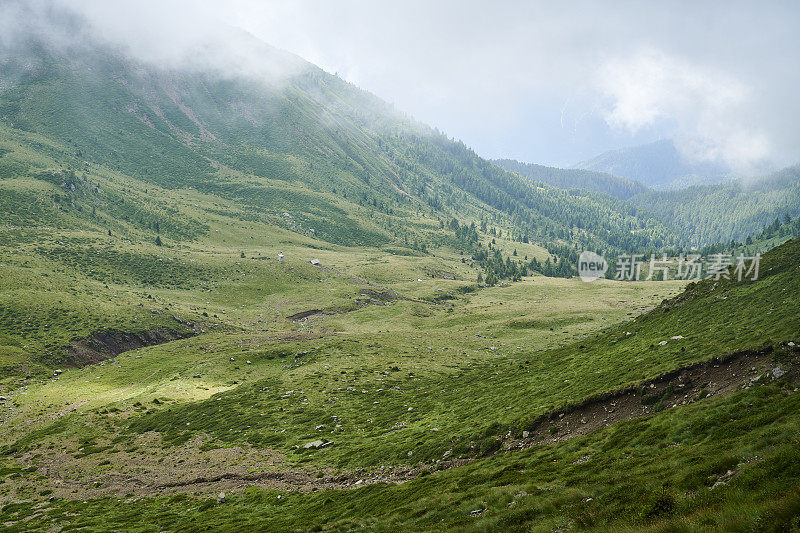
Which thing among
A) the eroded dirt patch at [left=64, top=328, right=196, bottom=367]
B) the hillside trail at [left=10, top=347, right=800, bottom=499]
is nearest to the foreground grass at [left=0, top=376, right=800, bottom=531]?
the hillside trail at [left=10, top=347, right=800, bottom=499]

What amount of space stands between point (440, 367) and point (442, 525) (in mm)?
51852

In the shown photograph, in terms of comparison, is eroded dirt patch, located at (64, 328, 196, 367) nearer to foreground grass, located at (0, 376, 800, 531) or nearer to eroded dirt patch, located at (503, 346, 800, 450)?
foreground grass, located at (0, 376, 800, 531)

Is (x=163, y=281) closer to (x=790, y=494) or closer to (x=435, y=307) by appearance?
(x=435, y=307)

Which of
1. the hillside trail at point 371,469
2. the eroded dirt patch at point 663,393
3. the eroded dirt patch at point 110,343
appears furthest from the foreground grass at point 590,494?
the eroded dirt patch at point 110,343

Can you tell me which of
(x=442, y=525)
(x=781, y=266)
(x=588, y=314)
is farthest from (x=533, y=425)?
(x=588, y=314)

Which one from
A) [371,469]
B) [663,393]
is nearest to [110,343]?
[371,469]

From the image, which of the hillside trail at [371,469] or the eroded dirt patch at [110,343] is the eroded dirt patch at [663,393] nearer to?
the hillside trail at [371,469]

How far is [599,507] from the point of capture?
15.7 metres

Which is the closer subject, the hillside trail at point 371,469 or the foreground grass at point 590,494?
the foreground grass at point 590,494

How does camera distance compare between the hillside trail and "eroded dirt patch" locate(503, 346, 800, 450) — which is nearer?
"eroded dirt patch" locate(503, 346, 800, 450)

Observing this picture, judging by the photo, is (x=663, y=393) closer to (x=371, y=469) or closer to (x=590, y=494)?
(x=590, y=494)

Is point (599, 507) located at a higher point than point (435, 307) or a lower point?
higher

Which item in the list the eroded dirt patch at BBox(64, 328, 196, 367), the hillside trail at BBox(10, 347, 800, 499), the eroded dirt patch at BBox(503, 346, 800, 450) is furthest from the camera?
the eroded dirt patch at BBox(64, 328, 196, 367)

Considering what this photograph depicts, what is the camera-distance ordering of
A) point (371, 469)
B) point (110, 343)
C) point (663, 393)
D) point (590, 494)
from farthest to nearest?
point (110, 343) → point (371, 469) → point (663, 393) → point (590, 494)
